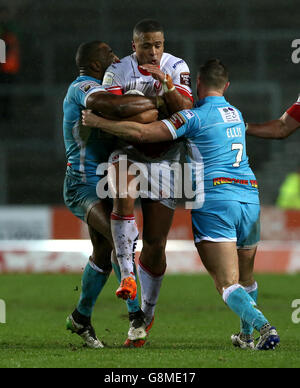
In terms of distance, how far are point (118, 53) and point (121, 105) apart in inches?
469

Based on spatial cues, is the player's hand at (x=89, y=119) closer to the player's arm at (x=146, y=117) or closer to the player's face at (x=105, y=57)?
the player's arm at (x=146, y=117)

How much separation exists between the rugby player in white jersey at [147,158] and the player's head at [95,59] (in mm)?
345

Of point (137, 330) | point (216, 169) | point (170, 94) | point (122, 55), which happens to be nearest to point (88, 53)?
point (170, 94)

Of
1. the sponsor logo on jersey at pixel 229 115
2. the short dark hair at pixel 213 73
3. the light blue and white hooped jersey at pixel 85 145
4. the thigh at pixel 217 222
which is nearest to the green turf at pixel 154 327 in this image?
the thigh at pixel 217 222

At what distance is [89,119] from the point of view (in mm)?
6645

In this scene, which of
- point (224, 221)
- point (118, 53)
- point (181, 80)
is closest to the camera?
point (224, 221)

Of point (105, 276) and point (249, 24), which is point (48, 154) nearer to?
point (249, 24)

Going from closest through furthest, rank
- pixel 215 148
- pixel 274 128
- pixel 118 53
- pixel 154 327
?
pixel 215 148, pixel 274 128, pixel 154 327, pixel 118 53

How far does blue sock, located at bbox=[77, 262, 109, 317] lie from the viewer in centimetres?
712

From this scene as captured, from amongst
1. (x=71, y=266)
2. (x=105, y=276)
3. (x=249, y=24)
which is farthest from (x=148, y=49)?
(x=249, y=24)

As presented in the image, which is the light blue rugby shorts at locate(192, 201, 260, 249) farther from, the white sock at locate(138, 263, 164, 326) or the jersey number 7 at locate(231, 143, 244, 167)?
the white sock at locate(138, 263, 164, 326)

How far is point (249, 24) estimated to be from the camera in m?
20.8

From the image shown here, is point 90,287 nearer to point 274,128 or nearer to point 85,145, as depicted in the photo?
point 85,145

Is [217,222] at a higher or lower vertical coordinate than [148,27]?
lower
